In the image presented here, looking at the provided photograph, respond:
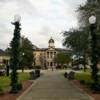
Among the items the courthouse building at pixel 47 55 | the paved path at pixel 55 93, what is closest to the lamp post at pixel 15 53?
the paved path at pixel 55 93

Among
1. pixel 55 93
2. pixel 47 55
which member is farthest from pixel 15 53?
pixel 47 55

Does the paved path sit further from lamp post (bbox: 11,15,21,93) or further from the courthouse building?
the courthouse building

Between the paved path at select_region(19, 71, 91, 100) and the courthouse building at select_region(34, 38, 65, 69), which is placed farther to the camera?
the courthouse building at select_region(34, 38, 65, 69)

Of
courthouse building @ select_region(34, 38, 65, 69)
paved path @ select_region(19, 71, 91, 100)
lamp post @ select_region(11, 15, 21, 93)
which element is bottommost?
paved path @ select_region(19, 71, 91, 100)

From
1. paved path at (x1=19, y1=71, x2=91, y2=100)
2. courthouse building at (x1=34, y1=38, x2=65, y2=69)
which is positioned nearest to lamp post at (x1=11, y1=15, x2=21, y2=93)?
paved path at (x1=19, y1=71, x2=91, y2=100)

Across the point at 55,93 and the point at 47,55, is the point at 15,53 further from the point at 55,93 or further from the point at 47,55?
the point at 47,55

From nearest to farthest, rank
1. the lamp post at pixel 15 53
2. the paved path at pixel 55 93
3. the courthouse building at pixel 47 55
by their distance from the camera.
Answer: the paved path at pixel 55 93 < the lamp post at pixel 15 53 < the courthouse building at pixel 47 55

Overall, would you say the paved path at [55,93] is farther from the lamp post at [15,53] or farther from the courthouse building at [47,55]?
the courthouse building at [47,55]

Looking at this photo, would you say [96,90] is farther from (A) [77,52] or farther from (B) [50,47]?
(B) [50,47]

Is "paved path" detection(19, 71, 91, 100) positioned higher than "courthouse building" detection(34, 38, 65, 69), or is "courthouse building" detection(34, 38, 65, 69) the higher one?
"courthouse building" detection(34, 38, 65, 69)

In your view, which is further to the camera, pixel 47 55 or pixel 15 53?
pixel 47 55

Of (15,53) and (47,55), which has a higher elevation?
(47,55)

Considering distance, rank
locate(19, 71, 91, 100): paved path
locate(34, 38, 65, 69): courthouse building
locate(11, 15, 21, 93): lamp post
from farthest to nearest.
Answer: locate(34, 38, 65, 69): courthouse building
locate(11, 15, 21, 93): lamp post
locate(19, 71, 91, 100): paved path

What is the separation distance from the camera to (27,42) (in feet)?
282
